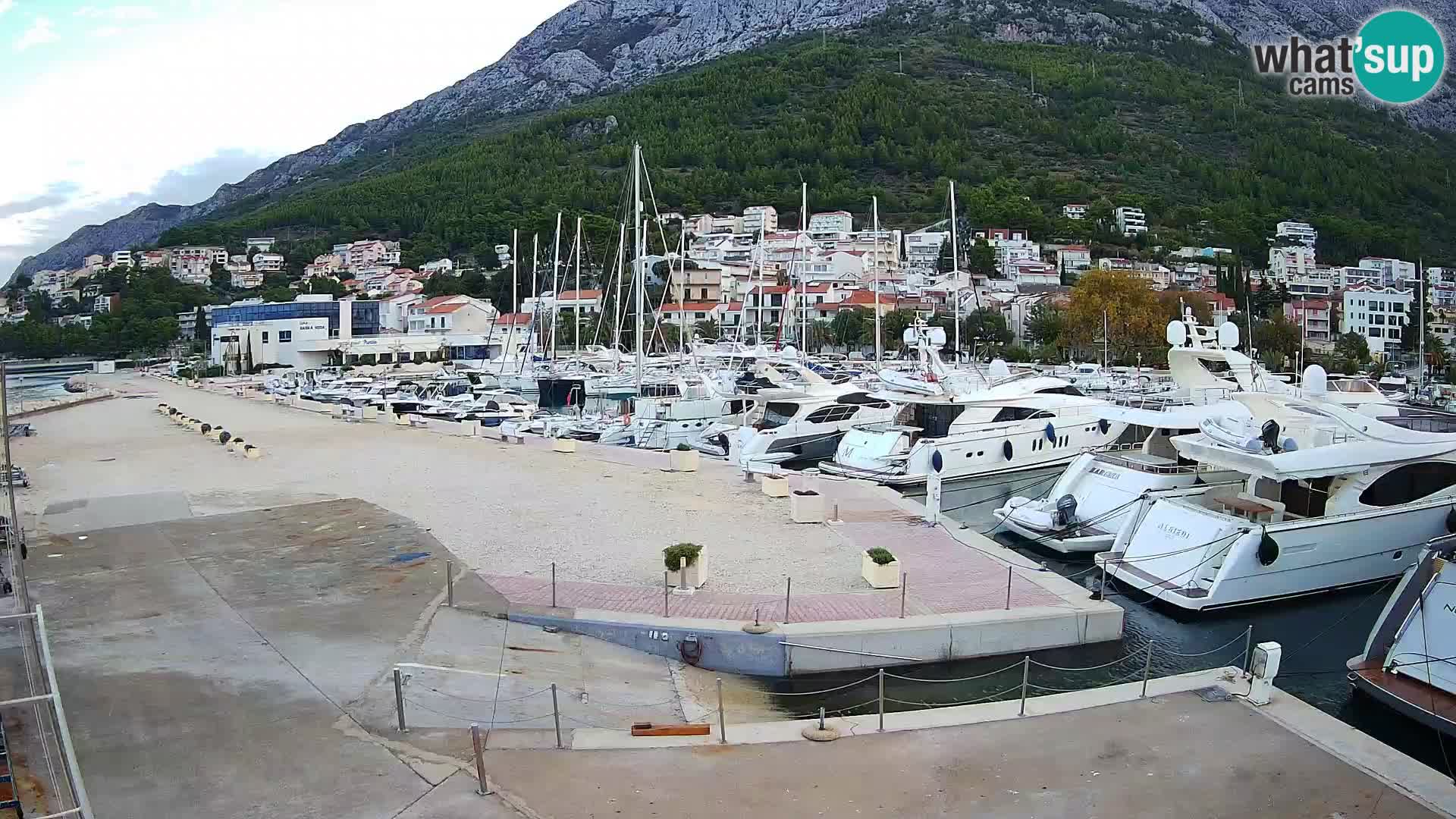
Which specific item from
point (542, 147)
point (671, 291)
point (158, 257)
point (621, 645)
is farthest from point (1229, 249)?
point (158, 257)

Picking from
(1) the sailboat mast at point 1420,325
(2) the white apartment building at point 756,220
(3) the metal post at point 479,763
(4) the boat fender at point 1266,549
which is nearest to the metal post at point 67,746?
(3) the metal post at point 479,763

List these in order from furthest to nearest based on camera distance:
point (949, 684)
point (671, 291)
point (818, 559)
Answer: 1. point (671, 291)
2. point (818, 559)
3. point (949, 684)

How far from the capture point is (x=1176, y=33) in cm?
16500

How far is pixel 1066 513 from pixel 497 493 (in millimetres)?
9879

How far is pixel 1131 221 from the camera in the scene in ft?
337

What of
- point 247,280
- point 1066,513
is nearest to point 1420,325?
point 1066,513

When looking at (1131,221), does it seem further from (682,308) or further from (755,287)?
(682,308)

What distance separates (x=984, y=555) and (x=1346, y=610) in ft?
15.9

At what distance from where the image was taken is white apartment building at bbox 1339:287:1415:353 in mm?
71688

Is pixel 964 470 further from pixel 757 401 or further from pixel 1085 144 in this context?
pixel 1085 144

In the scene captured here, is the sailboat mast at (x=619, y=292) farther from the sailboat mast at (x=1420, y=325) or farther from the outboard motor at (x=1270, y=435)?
the sailboat mast at (x=1420, y=325)

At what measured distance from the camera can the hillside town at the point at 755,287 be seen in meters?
71.6

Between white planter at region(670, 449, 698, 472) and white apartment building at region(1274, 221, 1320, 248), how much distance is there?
99.8 meters

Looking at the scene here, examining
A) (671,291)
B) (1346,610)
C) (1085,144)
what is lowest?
(1346,610)
